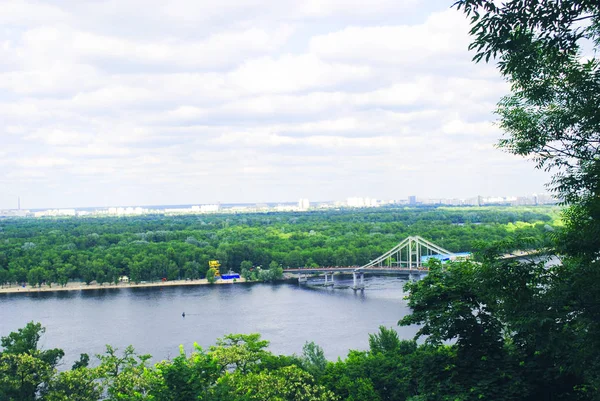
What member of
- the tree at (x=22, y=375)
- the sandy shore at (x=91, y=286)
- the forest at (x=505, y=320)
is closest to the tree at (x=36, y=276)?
the sandy shore at (x=91, y=286)

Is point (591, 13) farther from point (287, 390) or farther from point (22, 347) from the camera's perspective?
point (22, 347)

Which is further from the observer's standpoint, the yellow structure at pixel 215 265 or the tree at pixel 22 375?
the yellow structure at pixel 215 265

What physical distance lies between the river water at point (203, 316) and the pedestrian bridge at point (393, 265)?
143 centimetres

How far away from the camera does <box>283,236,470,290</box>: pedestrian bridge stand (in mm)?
Result: 38500

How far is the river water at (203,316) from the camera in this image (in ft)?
69.1

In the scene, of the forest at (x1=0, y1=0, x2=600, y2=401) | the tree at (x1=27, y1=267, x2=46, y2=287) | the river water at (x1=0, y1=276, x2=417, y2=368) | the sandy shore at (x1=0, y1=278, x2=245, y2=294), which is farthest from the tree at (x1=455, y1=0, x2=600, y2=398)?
the tree at (x1=27, y1=267, x2=46, y2=287)

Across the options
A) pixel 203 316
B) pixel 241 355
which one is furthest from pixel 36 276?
pixel 241 355

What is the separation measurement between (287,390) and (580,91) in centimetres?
651

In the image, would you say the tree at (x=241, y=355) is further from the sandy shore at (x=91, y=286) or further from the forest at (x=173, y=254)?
the sandy shore at (x=91, y=286)

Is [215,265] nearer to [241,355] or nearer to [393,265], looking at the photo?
[393,265]

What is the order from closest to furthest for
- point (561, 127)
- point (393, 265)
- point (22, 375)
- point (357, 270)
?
point (561, 127), point (22, 375), point (357, 270), point (393, 265)

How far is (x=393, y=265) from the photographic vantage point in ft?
151

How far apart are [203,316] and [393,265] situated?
22.8m

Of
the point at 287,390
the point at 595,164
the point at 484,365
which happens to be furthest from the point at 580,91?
the point at 287,390
